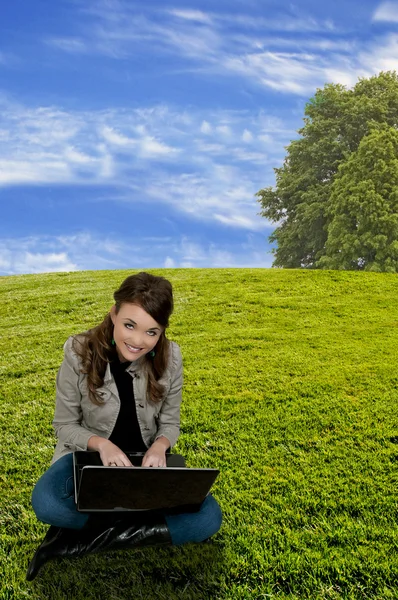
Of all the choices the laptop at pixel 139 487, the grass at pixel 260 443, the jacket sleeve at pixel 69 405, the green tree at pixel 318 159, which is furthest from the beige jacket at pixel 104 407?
the green tree at pixel 318 159

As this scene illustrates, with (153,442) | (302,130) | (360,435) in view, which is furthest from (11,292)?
(302,130)

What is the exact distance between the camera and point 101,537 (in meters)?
3.10

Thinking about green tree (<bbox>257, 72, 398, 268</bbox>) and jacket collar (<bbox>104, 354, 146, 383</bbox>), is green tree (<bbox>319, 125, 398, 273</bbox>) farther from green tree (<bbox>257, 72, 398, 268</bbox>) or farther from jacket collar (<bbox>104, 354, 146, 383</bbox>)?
jacket collar (<bbox>104, 354, 146, 383</bbox>)

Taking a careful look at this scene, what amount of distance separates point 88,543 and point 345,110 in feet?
80.8

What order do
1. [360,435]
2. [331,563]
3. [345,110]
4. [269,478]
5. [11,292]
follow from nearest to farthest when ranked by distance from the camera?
[331,563] → [269,478] → [360,435] → [11,292] → [345,110]

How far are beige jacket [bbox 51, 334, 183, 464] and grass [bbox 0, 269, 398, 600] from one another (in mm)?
708

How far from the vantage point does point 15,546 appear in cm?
354

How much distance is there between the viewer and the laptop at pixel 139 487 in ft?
8.84

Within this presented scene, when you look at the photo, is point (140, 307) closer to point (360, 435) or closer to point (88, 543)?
point (88, 543)

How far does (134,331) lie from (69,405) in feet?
1.92

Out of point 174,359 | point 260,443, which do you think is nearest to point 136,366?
point 174,359

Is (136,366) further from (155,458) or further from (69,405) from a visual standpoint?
(155,458)

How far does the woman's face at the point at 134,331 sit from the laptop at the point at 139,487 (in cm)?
64

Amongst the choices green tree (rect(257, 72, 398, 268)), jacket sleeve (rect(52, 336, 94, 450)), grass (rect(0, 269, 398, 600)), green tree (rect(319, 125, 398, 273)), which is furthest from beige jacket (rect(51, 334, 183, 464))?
green tree (rect(257, 72, 398, 268))
